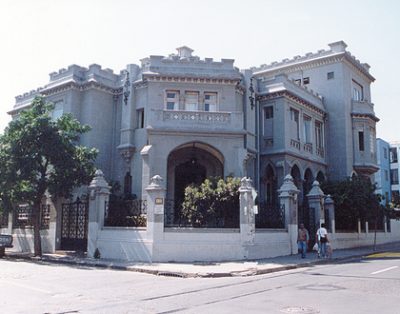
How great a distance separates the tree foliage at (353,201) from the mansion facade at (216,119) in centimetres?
283

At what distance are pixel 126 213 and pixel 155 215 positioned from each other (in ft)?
7.66

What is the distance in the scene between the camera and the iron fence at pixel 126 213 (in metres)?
19.9

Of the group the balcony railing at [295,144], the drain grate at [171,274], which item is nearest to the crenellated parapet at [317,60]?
the balcony railing at [295,144]

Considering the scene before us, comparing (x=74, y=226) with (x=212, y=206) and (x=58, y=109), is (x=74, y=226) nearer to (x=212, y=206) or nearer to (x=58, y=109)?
(x=212, y=206)

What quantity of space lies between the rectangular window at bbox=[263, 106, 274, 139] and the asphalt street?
1475 cm

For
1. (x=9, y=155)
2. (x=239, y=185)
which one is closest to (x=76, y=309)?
(x=239, y=185)

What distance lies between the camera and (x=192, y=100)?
26.2 m

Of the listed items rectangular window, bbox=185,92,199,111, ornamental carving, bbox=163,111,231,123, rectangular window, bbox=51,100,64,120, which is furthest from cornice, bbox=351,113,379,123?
rectangular window, bbox=51,100,64,120

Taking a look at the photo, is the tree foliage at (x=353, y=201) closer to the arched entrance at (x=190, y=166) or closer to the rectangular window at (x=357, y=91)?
the arched entrance at (x=190, y=166)

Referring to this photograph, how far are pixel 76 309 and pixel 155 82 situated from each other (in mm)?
18281

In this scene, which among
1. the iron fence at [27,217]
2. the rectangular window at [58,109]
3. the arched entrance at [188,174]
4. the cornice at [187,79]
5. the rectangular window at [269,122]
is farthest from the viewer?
the rectangular window at [269,122]

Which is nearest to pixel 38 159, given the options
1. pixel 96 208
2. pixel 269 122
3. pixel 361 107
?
pixel 96 208

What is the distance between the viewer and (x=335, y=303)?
9.25 m

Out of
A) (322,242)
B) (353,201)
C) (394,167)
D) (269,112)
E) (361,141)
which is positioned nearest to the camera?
(322,242)
